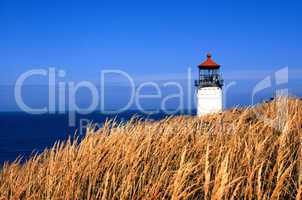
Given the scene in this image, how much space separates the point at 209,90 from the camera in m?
20.7

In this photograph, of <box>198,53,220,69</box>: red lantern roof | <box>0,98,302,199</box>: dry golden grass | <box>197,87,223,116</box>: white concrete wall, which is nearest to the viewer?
<box>0,98,302,199</box>: dry golden grass

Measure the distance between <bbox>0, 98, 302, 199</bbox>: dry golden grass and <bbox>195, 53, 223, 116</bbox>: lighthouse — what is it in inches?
604

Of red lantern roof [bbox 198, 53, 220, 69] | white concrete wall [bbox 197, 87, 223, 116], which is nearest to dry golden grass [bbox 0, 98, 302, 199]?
white concrete wall [bbox 197, 87, 223, 116]

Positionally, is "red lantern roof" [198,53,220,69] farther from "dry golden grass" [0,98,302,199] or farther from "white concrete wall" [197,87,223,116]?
"dry golden grass" [0,98,302,199]

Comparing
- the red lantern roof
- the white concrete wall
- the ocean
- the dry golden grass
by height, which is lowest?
the ocean

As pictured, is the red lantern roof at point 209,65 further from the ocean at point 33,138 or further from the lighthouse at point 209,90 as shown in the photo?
the ocean at point 33,138

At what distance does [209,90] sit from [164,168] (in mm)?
16967

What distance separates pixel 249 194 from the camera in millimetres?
3035

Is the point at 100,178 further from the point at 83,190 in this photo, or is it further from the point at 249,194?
the point at 249,194

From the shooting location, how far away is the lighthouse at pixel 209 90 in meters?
20.7

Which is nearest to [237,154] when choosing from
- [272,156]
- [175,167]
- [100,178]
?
[272,156]

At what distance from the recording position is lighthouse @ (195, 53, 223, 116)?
20672 mm

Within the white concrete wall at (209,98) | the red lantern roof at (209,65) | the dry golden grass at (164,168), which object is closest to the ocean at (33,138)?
the dry golden grass at (164,168)

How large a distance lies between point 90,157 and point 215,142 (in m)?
1.43
